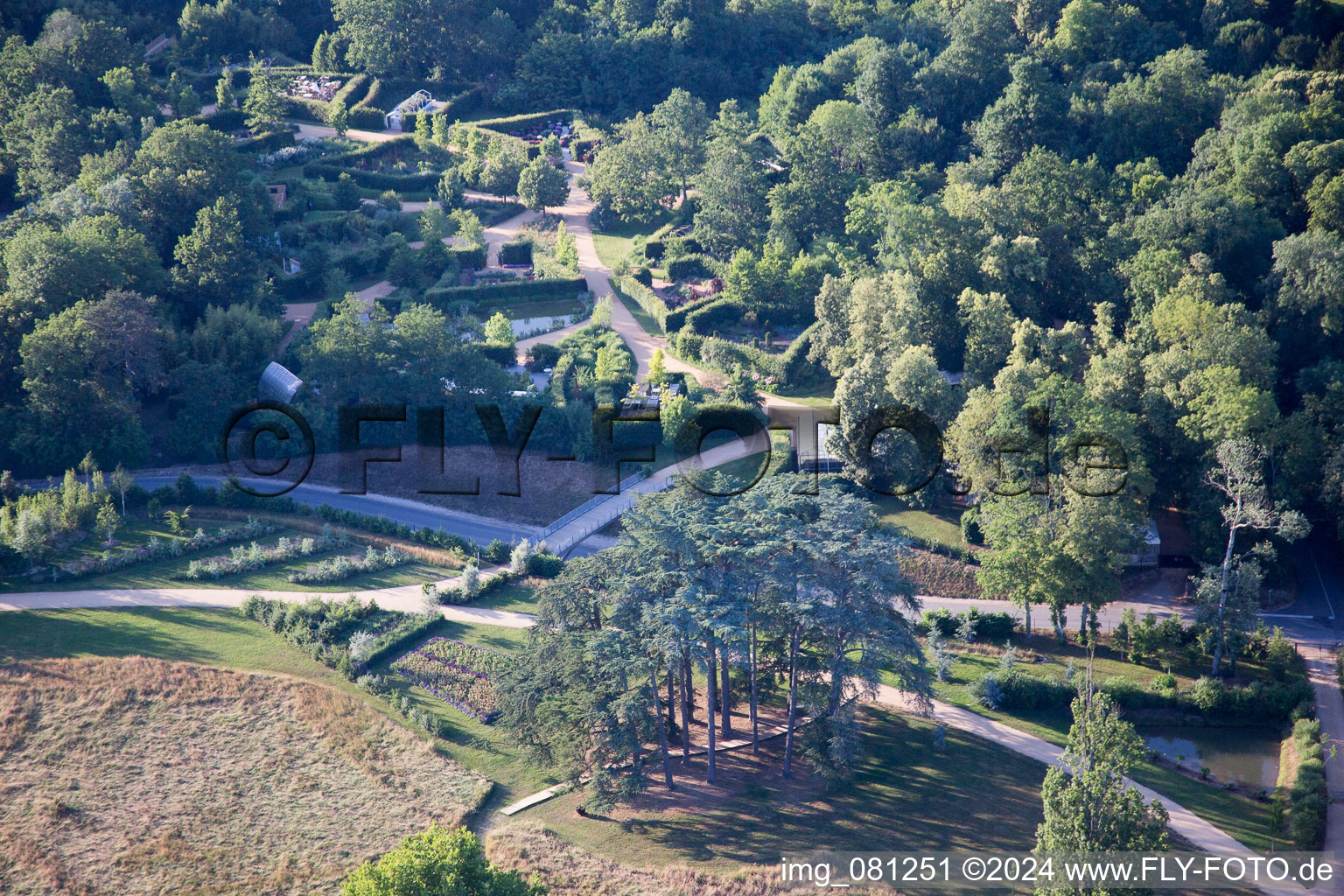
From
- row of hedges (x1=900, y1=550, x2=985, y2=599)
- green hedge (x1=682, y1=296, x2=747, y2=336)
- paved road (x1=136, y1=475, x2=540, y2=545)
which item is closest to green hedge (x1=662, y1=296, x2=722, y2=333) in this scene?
green hedge (x1=682, y1=296, x2=747, y2=336)

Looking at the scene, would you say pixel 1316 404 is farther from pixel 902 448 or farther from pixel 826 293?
pixel 826 293

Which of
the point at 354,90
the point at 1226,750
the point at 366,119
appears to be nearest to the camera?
the point at 1226,750

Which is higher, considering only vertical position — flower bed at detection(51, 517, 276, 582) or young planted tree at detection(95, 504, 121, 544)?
young planted tree at detection(95, 504, 121, 544)

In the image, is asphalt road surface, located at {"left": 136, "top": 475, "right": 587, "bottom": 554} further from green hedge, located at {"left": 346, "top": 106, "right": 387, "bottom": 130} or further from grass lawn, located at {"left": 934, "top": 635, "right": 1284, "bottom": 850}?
green hedge, located at {"left": 346, "top": 106, "right": 387, "bottom": 130}

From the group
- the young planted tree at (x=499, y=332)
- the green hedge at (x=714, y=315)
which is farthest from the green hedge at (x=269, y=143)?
the green hedge at (x=714, y=315)

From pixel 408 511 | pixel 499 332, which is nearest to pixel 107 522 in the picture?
pixel 408 511

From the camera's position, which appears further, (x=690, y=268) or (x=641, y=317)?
(x=690, y=268)

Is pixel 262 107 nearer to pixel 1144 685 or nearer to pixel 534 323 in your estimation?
pixel 534 323
